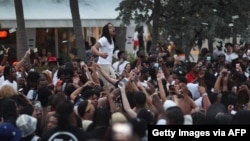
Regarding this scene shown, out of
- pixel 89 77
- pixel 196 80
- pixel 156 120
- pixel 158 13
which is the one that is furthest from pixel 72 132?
pixel 158 13

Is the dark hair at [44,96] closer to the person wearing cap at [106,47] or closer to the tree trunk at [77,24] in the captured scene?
the person wearing cap at [106,47]

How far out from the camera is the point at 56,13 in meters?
28.0

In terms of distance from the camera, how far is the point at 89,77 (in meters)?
12.5

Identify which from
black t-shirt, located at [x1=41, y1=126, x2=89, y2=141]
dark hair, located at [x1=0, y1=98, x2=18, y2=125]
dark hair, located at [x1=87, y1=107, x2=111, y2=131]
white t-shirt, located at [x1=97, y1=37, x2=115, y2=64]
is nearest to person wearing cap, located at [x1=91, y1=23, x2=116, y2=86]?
white t-shirt, located at [x1=97, y1=37, x2=115, y2=64]

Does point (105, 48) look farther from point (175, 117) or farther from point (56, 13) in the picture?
point (56, 13)

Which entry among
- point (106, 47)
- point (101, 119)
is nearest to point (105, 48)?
point (106, 47)

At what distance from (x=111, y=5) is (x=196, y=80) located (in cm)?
1686

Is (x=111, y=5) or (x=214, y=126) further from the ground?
(x=111, y=5)

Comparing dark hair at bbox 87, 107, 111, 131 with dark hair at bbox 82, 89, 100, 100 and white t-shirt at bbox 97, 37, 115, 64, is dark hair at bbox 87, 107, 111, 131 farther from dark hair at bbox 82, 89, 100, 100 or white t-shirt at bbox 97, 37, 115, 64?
white t-shirt at bbox 97, 37, 115, 64

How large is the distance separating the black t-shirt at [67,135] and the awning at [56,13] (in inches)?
773

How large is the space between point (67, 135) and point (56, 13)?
69.3 ft

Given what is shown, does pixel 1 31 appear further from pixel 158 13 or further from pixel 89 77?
pixel 89 77

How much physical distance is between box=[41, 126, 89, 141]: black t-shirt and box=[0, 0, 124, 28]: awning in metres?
19.6

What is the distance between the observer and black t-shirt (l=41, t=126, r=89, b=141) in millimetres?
7207
